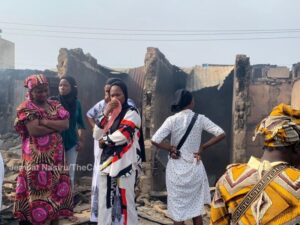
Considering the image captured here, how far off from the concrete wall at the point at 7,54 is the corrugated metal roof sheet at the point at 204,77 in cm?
1989

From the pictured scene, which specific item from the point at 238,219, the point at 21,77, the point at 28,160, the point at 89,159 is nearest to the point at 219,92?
the point at 89,159

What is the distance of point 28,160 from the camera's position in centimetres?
415

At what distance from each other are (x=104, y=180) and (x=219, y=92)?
6.29 meters

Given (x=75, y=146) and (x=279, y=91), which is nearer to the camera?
(x=75, y=146)

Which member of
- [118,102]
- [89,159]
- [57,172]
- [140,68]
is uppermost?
[140,68]

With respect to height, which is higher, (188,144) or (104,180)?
(188,144)

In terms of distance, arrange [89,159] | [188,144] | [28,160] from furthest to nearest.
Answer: [89,159], [188,144], [28,160]

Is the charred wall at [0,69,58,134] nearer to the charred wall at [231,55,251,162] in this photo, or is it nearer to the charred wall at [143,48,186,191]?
the charred wall at [143,48,186,191]

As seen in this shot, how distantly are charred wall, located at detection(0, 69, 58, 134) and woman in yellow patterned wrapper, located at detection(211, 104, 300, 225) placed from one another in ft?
49.9

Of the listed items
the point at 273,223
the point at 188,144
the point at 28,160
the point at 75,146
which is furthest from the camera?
the point at 75,146

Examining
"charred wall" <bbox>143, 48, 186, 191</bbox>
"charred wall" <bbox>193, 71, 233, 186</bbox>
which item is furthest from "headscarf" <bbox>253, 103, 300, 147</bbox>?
"charred wall" <bbox>193, 71, 233, 186</bbox>

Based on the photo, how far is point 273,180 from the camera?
1.87 metres

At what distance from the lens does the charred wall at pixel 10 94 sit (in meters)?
16.4

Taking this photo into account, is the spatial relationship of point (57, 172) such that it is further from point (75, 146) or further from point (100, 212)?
point (75, 146)
